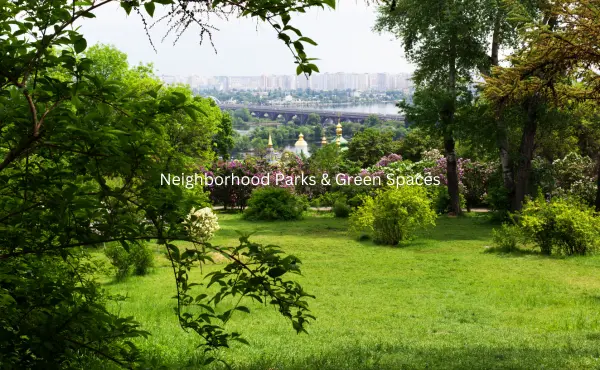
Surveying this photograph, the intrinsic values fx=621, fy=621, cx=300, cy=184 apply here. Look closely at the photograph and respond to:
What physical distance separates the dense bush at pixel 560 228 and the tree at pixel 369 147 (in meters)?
16.1

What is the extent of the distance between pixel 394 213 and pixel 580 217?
402cm

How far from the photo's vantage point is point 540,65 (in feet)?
24.4

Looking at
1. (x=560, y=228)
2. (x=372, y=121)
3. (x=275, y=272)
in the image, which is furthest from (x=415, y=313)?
(x=372, y=121)

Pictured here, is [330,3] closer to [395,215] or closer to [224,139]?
[395,215]

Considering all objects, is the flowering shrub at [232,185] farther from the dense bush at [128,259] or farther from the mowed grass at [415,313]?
the dense bush at [128,259]

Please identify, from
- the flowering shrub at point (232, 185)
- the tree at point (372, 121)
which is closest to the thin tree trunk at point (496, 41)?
the flowering shrub at point (232, 185)

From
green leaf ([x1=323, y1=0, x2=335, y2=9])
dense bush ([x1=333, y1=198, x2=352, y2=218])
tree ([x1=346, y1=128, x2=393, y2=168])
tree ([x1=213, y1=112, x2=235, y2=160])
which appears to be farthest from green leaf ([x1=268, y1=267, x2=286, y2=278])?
tree ([x1=213, y1=112, x2=235, y2=160])

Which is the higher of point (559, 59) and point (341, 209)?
point (559, 59)

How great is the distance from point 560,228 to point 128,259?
829 centimetres

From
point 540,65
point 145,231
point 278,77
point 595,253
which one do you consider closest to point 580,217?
point 595,253

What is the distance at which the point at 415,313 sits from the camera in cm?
795

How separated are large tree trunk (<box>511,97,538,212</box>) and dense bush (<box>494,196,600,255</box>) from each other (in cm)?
428

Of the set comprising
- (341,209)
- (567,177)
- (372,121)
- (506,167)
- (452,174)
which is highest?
(372,121)

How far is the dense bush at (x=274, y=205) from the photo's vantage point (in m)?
20.1
